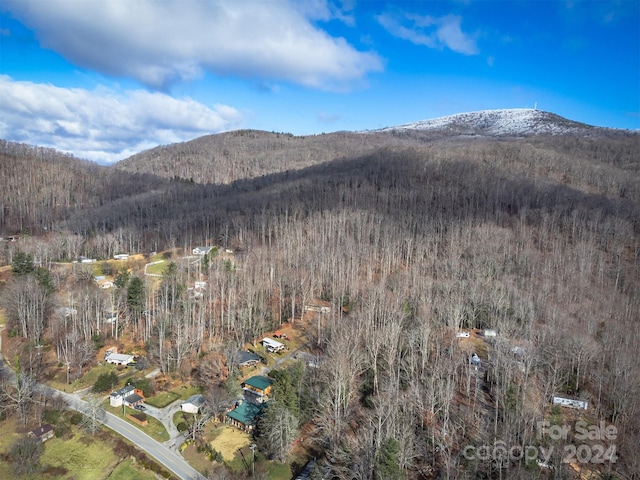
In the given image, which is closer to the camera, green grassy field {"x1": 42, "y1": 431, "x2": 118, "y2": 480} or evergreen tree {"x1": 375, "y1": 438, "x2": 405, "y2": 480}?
evergreen tree {"x1": 375, "y1": 438, "x2": 405, "y2": 480}

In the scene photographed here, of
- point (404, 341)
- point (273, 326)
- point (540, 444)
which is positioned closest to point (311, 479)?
point (540, 444)

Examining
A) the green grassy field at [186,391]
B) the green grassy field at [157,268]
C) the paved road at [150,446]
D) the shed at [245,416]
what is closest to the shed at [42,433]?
the paved road at [150,446]

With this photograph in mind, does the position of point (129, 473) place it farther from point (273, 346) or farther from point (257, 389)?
point (273, 346)

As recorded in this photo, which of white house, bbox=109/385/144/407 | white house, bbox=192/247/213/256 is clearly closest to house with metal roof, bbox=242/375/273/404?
white house, bbox=109/385/144/407

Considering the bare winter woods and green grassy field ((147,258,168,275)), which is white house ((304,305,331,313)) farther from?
green grassy field ((147,258,168,275))

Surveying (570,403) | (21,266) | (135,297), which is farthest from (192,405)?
(21,266)

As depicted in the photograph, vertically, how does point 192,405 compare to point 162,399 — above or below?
above
